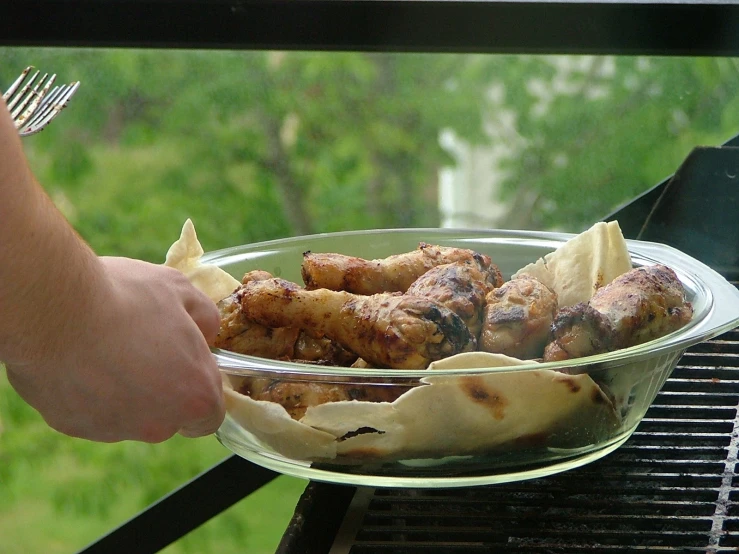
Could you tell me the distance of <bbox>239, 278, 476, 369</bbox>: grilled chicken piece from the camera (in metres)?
0.76

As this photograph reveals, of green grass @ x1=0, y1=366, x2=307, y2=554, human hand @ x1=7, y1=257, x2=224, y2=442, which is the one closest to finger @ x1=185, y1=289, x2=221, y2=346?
human hand @ x1=7, y1=257, x2=224, y2=442

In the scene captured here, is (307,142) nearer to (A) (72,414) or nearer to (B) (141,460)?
(B) (141,460)

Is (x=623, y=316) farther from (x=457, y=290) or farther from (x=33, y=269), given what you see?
(x=33, y=269)

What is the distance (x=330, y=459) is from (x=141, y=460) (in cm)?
304

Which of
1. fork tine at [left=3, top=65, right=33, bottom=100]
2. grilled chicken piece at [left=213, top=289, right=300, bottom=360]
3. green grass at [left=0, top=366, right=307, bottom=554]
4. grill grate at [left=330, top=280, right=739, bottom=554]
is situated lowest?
green grass at [left=0, top=366, right=307, bottom=554]

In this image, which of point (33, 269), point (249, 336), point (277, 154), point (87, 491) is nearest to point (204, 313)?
point (249, 336)

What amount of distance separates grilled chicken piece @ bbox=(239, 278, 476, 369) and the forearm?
0.20 metres

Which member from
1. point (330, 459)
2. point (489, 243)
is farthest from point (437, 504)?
point (489, 243)

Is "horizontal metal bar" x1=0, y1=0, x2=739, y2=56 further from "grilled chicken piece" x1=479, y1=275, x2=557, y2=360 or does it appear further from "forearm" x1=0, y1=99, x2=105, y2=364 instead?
"forearm" x1=0, y1=99, x2=105, y2=364

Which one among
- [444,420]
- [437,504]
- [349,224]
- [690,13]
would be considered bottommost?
[349,224]

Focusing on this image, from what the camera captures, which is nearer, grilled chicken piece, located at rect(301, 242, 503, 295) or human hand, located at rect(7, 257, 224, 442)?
human hand, located at rect(7, 257, 224, 442)

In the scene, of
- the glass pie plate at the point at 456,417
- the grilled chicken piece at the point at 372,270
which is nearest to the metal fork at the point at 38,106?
the grilled chicken piece at the point at 372,270

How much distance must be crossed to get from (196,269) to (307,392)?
28cm

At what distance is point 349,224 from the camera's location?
152 inches
